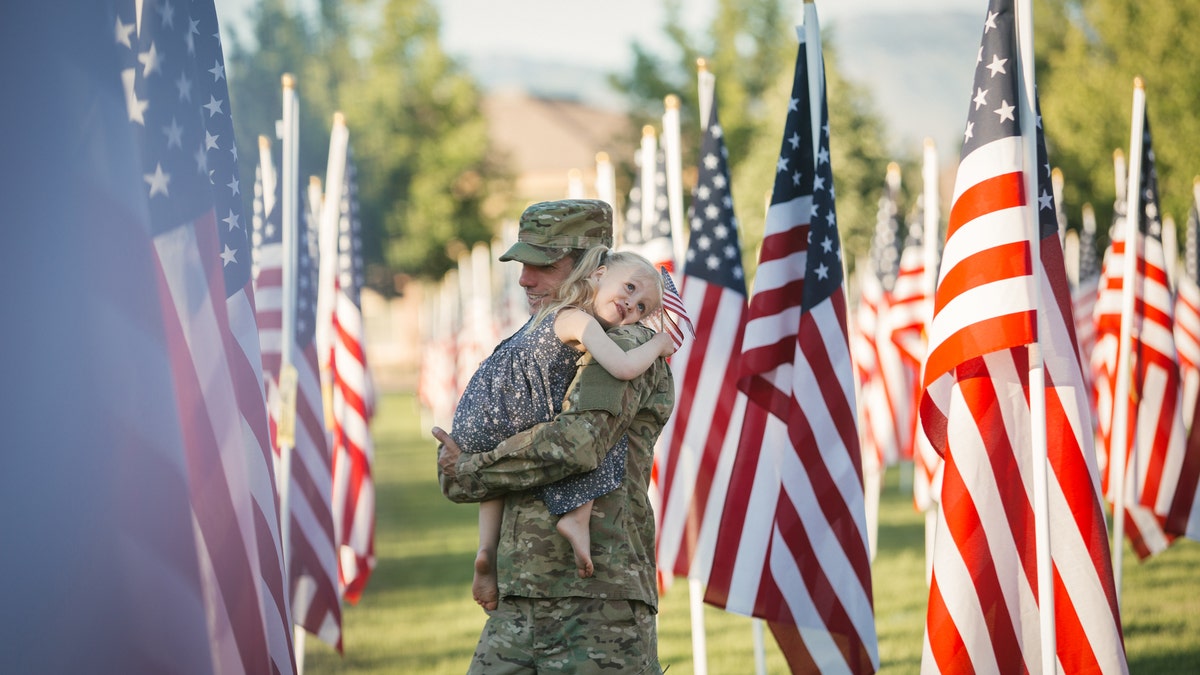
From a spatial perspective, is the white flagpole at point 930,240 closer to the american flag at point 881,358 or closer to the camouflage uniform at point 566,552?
the american flag at point 881,358

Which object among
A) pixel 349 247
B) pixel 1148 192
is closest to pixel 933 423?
pixel 1148 192

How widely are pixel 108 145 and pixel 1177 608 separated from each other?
30.8 feet

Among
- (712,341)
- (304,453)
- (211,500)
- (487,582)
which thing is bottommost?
(487,582)

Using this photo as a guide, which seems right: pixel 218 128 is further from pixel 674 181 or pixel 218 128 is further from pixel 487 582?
pixel 674 181

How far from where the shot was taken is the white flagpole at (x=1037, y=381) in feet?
15.3

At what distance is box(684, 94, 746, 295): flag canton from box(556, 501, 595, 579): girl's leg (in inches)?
178

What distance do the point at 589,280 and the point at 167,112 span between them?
1249mm

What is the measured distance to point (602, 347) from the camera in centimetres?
363

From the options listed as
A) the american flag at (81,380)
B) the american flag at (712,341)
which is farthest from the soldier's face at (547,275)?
the american flag at (712,341)

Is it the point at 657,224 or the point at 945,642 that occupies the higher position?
the point at 657,224

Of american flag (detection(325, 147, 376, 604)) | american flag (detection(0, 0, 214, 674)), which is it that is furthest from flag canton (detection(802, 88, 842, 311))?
american flag (detection(325, 147, 376, 604))

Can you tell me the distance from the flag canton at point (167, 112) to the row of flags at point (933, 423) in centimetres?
285

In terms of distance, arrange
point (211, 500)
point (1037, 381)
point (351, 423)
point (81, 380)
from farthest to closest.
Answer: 1. point (351, 423)
2. point (1037, 381)
3. point (211, 500)
4. point (81, 380)

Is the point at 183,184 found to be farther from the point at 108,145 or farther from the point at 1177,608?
Result: the point at 1177,608
